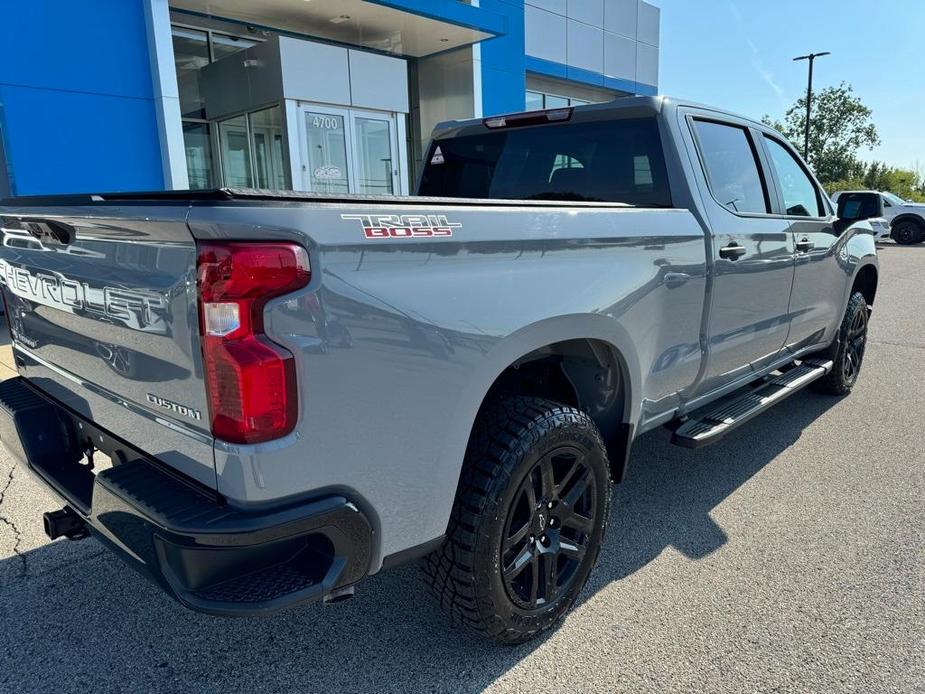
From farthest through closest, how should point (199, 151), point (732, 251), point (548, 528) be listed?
point (199, 151)
point (732, 251)
point (548, 528)

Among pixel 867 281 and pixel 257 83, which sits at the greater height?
pixel 257 83

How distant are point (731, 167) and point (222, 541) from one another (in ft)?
10.2

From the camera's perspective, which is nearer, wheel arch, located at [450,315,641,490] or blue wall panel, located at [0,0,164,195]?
wheel arch, located at [450,315,641,490]

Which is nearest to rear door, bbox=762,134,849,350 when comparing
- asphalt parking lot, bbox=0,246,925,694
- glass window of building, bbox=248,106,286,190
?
asphalt parking lot, bbox=0,246,925,694

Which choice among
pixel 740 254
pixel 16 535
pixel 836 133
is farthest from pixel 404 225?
pixel 836 133

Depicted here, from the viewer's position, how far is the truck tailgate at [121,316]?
169 cm

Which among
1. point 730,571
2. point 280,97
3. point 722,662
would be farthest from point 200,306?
point 280,97

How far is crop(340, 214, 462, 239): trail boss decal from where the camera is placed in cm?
172

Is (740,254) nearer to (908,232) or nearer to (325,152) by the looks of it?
(325,152)

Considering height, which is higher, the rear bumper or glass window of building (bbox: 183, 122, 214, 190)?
glass window of building (bbox: 183, 122, 214, 190)

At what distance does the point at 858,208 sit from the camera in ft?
15.1

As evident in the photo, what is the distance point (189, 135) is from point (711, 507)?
12.5 m

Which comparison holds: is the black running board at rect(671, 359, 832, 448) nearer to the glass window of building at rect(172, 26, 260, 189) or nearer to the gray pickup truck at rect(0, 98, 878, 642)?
the gray pickup truck at rect(0, 98, 878, 642)

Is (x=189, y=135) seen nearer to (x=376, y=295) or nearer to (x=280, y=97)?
(x=280, y=97)
